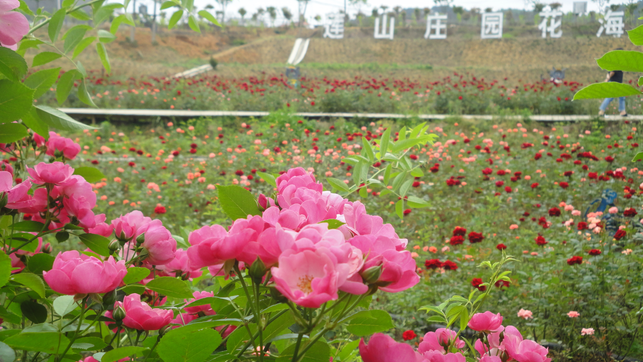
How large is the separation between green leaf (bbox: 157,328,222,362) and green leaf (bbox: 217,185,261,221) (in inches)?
5.3

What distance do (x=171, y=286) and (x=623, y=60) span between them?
643 mm

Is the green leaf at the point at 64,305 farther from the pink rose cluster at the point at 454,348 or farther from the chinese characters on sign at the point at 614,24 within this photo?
the chinese characters on sign at the point at 614,24

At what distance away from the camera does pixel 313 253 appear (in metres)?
0.32

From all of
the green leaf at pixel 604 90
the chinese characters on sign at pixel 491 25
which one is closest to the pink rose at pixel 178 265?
the green leaf at pixel 604 90

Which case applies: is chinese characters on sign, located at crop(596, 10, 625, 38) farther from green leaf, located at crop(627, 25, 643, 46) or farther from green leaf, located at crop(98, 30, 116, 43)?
green leaf, located at crop(98, 30, 116, 43)

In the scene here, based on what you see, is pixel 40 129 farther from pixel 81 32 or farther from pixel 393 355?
pixel 393 355

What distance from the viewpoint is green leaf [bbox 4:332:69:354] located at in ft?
1.38

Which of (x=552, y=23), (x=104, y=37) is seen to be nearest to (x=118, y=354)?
(x=104, y=37)

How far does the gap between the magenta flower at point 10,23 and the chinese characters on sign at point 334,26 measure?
30483mm

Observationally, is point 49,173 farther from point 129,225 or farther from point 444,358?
point 444,358

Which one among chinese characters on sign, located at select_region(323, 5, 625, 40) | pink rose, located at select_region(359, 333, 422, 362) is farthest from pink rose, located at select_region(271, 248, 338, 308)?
chinese characters on sign, located at select_region(323, 5, 625, 40)

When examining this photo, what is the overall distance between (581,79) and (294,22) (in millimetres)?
29319

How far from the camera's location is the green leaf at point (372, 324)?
16.9 inches

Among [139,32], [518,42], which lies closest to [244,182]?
[518,42]
